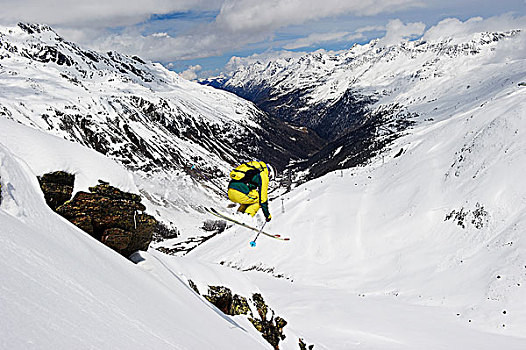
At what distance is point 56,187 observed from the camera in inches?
622

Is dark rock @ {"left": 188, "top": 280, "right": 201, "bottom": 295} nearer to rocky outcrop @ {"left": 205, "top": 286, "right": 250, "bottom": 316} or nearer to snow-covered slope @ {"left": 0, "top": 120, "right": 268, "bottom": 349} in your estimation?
rocky outcrop @ {"left": 205, "top": 286, "right": 250, "bottom": 316}

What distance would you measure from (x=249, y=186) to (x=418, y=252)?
33.3 meters

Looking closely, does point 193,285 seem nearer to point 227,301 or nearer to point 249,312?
point 227,301

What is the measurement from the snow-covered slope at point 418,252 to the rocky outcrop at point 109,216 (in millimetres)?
13909

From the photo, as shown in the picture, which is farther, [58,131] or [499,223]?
[58,131]

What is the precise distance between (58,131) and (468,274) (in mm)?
194029

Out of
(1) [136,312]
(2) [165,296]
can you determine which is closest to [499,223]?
(2) [165,296]

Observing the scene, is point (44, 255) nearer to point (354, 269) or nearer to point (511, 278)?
point (511, 278)

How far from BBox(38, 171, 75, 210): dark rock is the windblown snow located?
0.58m

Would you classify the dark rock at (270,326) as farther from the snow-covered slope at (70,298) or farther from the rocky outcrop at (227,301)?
the snow-covered slope at (70,298)

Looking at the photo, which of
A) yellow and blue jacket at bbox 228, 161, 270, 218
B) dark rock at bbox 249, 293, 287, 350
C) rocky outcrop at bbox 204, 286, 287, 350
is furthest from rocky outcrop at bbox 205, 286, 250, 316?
yellow and blue jacket at bbox 228, 161, 270, 218

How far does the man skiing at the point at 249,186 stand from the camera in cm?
1706

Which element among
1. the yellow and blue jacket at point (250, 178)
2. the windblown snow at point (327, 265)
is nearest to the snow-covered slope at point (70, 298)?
the windblown snow at point (327, 265)

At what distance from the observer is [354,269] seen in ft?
147
